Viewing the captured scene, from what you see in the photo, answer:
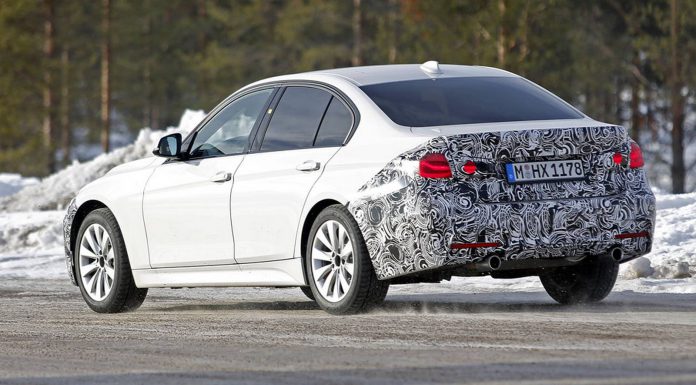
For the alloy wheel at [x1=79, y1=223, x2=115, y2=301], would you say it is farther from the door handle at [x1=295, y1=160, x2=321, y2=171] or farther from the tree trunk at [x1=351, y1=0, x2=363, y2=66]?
the tree trunk at [x1=351, y1=0, x2=363, y2=66]

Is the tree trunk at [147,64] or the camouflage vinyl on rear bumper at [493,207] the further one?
the tree trunk at [147,64]

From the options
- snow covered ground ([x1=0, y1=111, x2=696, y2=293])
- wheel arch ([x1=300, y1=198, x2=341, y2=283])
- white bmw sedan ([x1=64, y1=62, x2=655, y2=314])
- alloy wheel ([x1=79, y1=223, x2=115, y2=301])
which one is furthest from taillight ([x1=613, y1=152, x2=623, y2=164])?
alloy wheel ([x1=79, y1=223, x2=115, y2=301])

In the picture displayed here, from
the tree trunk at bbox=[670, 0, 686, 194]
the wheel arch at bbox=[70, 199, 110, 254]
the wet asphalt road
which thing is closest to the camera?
the wet asphalt road

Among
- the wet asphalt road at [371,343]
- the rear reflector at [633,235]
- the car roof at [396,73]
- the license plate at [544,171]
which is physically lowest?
the wet asphalt road at [371,343]

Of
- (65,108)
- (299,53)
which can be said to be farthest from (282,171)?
(299,53)

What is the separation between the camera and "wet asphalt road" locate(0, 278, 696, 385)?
5.88m

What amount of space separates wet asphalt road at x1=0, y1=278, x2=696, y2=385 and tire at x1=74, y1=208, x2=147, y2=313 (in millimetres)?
149

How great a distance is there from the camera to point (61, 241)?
1916cm

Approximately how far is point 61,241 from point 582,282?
1110 centimetres

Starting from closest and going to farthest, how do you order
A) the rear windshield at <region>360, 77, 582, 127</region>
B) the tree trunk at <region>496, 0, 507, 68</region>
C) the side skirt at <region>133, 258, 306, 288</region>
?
the rear windshield at <region>360, 77, 582, 127</region>
the side skirt at <region>133, 258, 306, 288</region>
the tree trunk at <region>496, 0, 507, 68</region>

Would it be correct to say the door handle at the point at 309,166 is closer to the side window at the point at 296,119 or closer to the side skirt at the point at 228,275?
the side window at the point at 296,119

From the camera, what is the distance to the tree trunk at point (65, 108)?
53344 millimetres

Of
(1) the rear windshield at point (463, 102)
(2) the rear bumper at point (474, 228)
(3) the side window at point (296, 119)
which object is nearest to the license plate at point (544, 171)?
(2) the rear bumper at point (474, 228)

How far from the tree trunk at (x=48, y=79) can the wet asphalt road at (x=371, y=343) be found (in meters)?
42.8
